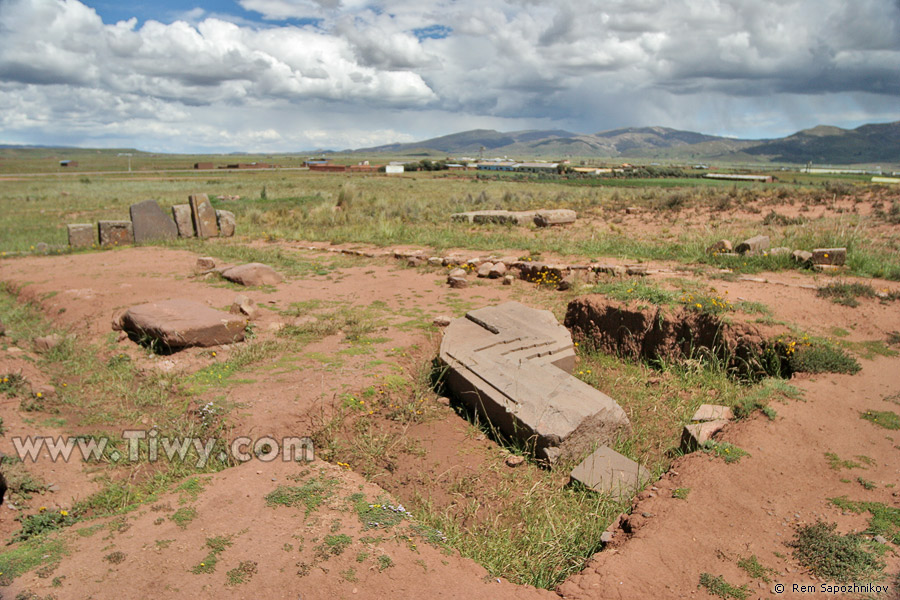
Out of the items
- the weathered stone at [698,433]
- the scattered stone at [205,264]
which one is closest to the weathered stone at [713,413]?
the weathered stone at [698,433]

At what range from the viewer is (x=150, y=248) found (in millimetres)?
13578

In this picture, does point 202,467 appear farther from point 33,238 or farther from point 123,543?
point 33,238

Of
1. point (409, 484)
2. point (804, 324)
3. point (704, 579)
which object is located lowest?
point (409, 484)

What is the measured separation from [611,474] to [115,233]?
14.6 metres

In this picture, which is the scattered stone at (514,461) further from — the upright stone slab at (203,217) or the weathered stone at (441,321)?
the upright stone slab at (203,217)

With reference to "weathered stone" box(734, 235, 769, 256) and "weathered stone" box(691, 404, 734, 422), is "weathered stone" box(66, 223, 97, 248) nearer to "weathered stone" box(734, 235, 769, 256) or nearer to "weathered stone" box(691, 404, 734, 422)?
"weathered stone" box(691, 404, 734, 422)

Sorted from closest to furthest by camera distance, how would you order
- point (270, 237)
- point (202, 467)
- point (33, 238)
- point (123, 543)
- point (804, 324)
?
point (123, 543), point (202, 467), point (804, 324), point (270, 237), point (33, 238)

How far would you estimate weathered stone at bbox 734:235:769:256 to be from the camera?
401 inches

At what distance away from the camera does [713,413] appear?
526 centimetres

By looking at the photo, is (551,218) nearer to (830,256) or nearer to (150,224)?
(830,256)

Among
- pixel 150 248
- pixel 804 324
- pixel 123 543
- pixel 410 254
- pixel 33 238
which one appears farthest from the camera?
pixel 33 238

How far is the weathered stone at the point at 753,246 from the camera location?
10.2 metres

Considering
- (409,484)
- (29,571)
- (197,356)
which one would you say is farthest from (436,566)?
(197,356)

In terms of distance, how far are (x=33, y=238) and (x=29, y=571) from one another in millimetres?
16732
